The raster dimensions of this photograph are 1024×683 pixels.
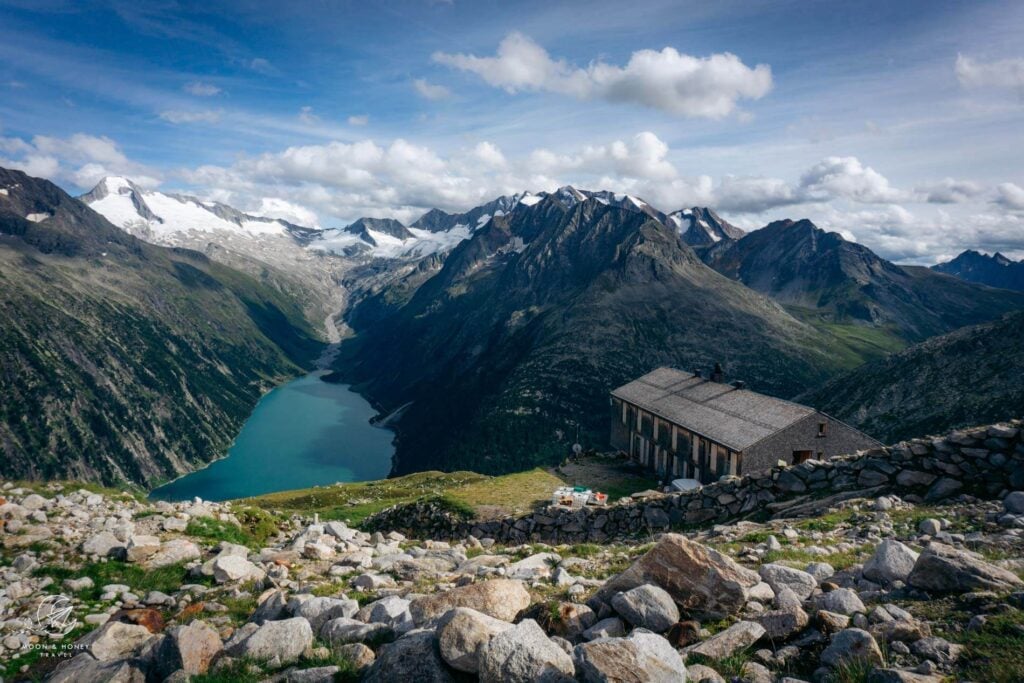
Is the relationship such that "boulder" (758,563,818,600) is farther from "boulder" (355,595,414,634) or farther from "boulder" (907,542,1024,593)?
"boulder" (355,595,414,634)

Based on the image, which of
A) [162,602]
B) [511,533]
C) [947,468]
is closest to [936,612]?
[947,468]

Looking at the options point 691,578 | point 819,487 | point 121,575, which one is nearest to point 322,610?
point 691,578

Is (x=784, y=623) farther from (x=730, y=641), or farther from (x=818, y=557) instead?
(x=818, y=557)

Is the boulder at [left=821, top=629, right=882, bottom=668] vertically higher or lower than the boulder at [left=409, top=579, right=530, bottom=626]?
higher

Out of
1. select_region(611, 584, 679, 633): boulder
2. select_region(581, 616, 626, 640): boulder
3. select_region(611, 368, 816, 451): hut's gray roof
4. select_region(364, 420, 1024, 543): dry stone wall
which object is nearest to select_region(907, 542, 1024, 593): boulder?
select_region(611, 584, 679, 633): boulder

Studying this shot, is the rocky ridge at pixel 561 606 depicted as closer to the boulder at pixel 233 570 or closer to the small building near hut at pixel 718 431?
the boulder at pixel 233 570

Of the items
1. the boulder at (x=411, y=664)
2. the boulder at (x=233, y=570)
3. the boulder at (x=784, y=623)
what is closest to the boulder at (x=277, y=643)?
the boulder at (x=411, y=664)
